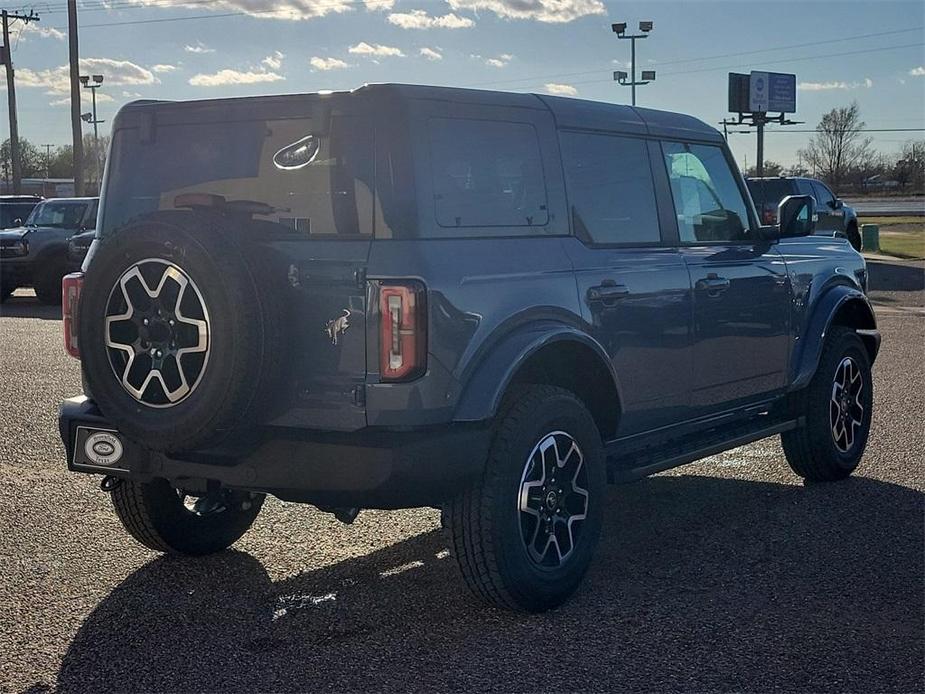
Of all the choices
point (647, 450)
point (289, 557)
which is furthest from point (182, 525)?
point (647, 450)

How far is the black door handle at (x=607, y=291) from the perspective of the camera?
5.01 m

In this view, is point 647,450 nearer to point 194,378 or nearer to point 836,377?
point 836,377

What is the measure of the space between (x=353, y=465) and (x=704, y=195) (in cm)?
278

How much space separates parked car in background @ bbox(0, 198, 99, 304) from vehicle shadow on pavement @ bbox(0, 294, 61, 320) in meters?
0.29

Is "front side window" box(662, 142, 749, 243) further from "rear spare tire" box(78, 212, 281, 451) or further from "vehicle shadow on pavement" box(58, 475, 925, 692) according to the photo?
"rear spare tire" box(78, 212, 281, 451)

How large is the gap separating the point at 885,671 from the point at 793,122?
6134cm

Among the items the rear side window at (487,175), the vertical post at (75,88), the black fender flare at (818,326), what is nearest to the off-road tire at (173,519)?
the rear side window at (487,175)

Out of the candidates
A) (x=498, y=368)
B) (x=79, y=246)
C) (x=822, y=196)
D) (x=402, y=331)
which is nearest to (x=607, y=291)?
(x=498, y=368)

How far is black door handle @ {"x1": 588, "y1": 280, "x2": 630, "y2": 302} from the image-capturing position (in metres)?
5.01

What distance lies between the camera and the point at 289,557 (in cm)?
548

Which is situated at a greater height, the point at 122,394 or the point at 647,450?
the point at 122,394

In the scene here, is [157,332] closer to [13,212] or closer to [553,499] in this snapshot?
[553,499]

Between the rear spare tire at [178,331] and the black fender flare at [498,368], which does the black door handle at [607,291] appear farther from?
the rear spare tire at [178,331]

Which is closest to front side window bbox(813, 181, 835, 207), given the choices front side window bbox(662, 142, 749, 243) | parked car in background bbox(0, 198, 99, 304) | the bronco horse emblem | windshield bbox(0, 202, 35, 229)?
parked car in background bbox(0, 198, 99, 304)
